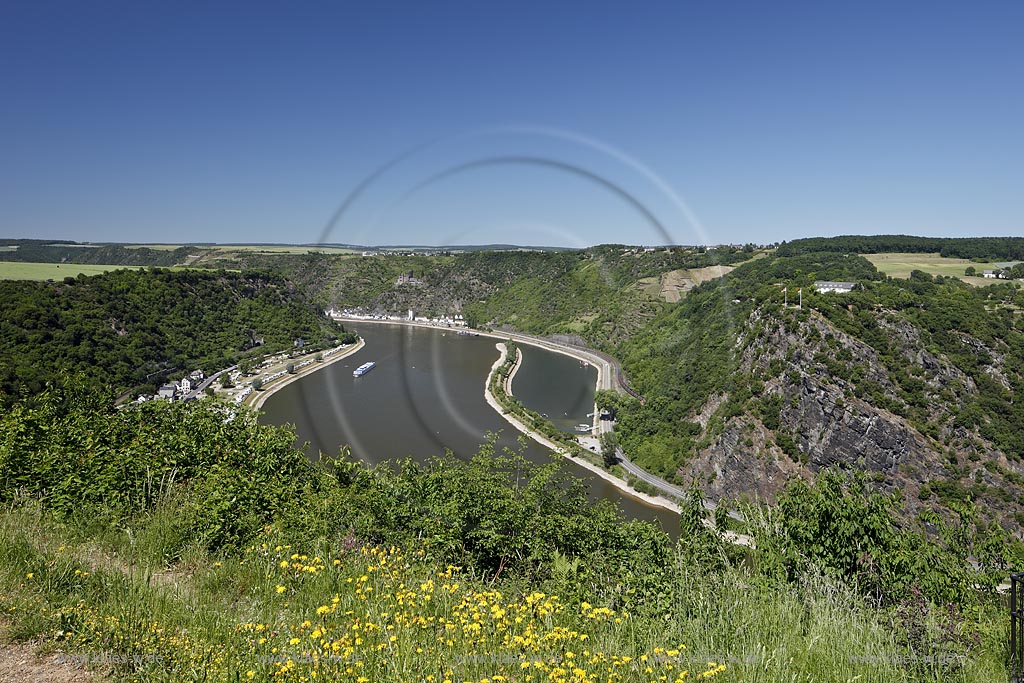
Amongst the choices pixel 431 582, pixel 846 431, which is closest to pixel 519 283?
pixel 846 431

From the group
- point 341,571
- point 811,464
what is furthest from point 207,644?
point 811,464

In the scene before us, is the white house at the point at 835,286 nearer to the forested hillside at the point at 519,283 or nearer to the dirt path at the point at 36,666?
the forested hillside at the point at 519,283

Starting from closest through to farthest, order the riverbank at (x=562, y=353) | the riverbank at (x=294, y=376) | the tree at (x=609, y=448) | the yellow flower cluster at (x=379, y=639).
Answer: the yellow flower cluster at (x=379, y=639), the riverbank at (x=562, y=353), the tree at (x=609, y=448), the riverbank at (x=294, y=376)

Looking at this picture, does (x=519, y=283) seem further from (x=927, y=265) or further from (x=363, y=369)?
(x=927, y=265)

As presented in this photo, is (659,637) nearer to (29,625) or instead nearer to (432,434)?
(29,625)

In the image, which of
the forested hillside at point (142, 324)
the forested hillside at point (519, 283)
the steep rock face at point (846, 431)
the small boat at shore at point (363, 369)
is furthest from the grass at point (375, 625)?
the forested hillside at point (519, 283)
